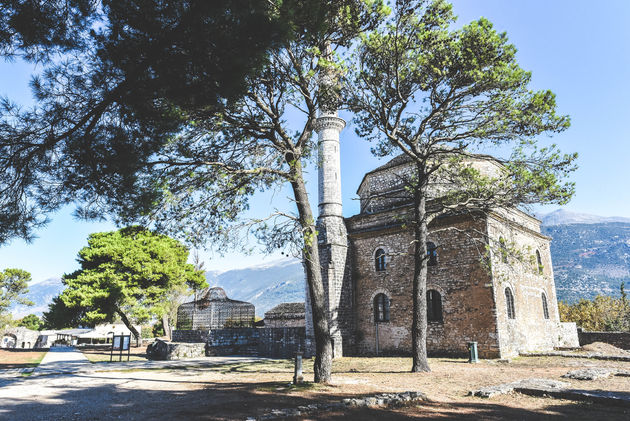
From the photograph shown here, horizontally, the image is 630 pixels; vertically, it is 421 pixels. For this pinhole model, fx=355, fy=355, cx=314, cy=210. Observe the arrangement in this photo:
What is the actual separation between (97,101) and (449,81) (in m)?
9.62

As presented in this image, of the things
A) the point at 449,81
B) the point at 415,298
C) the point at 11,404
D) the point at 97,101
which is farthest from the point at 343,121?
the point at 11,404

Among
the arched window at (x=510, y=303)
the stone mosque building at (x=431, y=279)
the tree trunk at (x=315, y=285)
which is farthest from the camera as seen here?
the arched window at (x=510, y=303)

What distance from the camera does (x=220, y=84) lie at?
6070mm

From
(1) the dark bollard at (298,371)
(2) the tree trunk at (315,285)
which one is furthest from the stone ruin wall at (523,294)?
(1) the dark bollard at (298,371)

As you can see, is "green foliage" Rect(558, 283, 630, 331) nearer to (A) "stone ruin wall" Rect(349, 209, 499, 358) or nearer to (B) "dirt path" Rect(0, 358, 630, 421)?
(A) "stone ruin wall" Rect(349, 209, 499, 358)

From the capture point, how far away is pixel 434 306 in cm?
1675

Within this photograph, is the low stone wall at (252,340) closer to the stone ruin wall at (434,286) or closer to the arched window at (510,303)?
the stone ruin wall at (434,286)

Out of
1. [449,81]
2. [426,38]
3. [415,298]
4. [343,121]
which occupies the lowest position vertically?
[415,298]

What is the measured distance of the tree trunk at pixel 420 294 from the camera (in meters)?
11.2

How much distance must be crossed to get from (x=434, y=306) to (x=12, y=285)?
149ft

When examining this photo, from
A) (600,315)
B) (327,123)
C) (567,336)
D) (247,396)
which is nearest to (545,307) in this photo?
(567,336)

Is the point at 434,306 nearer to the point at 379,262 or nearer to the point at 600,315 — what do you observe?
the point at 379,262

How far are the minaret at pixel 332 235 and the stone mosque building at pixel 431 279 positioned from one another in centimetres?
5

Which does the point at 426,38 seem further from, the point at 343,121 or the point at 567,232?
the point at 567,232
